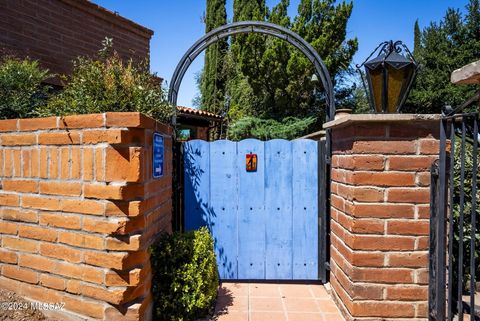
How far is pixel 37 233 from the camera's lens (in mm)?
2053

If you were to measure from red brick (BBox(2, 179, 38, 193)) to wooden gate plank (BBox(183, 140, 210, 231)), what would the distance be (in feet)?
5.06

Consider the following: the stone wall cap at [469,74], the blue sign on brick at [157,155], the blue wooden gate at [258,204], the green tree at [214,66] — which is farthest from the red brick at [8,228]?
the green tree at [214,66]

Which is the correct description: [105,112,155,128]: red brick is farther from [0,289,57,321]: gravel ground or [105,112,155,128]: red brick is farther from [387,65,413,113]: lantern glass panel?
[387,65,413,113]: lantern glass panel

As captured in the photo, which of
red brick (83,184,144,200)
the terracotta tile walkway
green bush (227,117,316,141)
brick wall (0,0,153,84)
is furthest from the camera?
green bush (227,117,316,141)

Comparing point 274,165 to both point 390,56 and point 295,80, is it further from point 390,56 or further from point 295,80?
point 295,80

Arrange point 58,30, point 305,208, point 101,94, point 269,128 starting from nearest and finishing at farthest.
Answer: point 101,94, point 305,208, point 58,30, point 269,128

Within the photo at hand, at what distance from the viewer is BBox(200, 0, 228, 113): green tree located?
41.7 ft

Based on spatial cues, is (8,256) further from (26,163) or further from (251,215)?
(251,215)

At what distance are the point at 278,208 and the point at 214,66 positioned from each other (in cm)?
1066

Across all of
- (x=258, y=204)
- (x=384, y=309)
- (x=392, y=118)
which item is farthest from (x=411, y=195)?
(x=258, y=204)

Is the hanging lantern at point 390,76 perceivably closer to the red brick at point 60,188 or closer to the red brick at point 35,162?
the red brick at point 60,188

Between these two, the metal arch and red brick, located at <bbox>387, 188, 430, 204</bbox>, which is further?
the metal arch

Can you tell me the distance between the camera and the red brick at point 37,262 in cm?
202

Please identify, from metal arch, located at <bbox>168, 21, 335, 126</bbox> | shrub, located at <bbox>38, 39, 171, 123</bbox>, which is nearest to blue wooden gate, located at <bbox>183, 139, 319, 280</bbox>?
metal arch, located at <bbox>168, 21, 335, 126</bbox>
